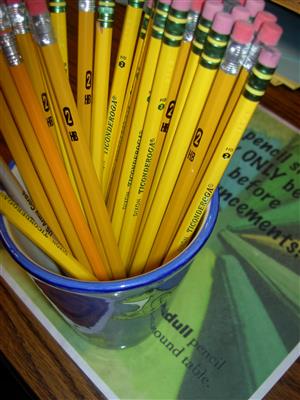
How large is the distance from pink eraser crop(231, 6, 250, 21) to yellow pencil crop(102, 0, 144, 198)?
7 centimetres

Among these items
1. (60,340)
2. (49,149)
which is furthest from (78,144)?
(60,340)

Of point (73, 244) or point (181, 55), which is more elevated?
point (181, 55)

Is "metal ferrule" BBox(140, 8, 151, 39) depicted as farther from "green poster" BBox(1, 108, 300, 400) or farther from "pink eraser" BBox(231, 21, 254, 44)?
"green poster" BBox(1, 108, 300, 400)

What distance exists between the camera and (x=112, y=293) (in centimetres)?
25

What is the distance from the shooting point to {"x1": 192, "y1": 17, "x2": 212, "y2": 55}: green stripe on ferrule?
22cm

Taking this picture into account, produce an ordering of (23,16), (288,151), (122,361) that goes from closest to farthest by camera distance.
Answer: (23,16)
(122,361)
(288,151)

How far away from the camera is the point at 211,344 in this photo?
0.33 meters

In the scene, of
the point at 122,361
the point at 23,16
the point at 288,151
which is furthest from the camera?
the point at 288,151

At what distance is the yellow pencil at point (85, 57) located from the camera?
0.82ft

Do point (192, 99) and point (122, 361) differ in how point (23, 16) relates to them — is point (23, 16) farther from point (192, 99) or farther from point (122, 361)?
point (122, 361)

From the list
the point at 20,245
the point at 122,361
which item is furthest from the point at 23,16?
the point at 122,361

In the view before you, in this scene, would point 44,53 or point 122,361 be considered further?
point 122,361

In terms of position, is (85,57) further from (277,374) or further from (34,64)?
(277,374)

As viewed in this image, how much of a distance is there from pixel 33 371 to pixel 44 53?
206mm
